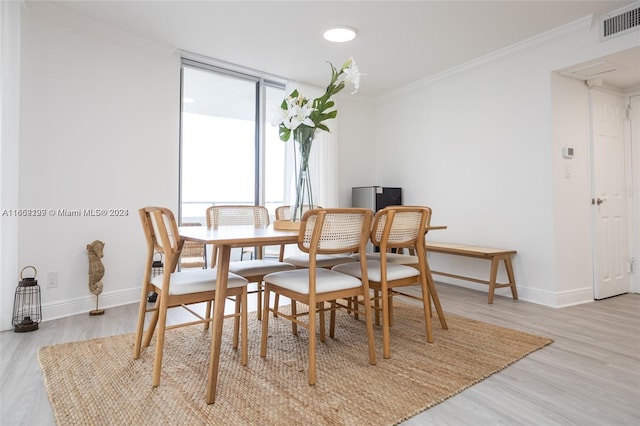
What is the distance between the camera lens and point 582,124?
11.8ft

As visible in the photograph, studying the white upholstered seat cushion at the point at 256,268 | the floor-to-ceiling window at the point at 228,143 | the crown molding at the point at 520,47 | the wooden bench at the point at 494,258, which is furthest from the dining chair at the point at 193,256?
the crown molding at the point at 520,47

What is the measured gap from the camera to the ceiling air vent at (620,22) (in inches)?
110

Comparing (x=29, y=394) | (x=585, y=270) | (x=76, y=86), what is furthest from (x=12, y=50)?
(x=585, y=270)

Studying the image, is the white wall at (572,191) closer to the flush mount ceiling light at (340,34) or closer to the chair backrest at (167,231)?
the flush mount ceiling light at (340,34)

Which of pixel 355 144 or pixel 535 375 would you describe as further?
pixel 355 144

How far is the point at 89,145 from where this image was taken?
3160 millimetres

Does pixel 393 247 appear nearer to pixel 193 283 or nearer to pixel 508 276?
pixel 193 283

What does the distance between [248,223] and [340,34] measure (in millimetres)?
1874

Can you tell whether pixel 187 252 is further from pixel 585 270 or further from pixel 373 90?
pixel 585 270

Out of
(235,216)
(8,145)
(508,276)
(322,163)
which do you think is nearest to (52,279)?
(8,145)

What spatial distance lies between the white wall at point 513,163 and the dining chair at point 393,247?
1733 millimetres

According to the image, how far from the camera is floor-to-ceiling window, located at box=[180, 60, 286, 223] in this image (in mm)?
4414

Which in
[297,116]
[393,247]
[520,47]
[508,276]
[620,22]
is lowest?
[508,276]

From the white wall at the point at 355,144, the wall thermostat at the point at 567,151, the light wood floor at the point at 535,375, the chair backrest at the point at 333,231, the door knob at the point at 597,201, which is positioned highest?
the white wall at the point at 355,144
